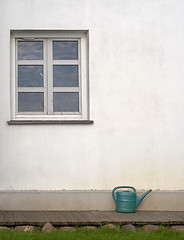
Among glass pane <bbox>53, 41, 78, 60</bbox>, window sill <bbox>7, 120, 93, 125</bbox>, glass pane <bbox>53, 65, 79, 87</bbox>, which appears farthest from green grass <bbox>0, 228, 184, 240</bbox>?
glass pane <bbox>53, 41, 78, 60</bbox>

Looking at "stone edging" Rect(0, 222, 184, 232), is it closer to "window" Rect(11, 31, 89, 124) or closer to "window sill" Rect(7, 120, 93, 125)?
"window sill" Rect(7, 120, 93, 125)

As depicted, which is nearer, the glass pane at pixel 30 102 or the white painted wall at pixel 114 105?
the white painted wall at pixel 114 105

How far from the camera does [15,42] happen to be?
32.5ft

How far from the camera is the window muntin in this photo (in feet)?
32.5

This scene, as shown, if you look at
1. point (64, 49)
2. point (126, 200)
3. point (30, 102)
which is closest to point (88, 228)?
point (126, 200)

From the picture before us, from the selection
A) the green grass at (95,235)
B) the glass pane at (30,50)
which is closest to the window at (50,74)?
the glass pane at (30,50)

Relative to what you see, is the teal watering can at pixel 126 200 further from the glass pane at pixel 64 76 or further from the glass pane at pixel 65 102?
the glass pane at pixel 64 76

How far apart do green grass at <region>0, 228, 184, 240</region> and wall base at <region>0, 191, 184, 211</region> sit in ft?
5.24

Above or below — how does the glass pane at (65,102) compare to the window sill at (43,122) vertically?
above

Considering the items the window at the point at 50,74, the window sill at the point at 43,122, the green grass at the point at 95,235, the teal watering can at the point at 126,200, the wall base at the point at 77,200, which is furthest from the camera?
the window at the point at 50,74

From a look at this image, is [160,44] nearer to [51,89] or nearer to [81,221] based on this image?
[51,89]

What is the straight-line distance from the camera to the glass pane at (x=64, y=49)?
9.98 meters

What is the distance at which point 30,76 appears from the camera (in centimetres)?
995

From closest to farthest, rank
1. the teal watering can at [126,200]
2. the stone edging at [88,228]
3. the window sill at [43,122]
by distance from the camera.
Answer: the stone edging at [88,228] → the teal watering can at [126,200] → the window sill at [43,122]
